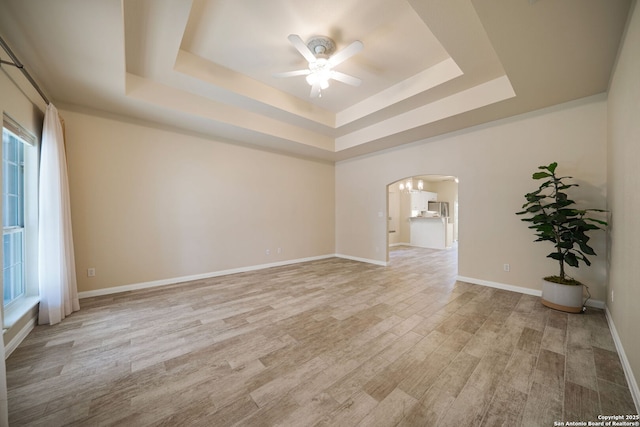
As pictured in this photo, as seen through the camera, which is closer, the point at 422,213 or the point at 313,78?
the point at 313,78

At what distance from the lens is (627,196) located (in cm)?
198

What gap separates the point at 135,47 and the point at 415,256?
7295mm

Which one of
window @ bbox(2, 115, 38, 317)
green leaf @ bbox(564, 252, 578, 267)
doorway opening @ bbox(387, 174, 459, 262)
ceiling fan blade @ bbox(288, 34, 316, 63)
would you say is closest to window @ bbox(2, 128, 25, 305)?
window @ bbox(2, 115, 38, 317)

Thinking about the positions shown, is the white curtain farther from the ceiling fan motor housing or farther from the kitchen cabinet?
the kitchen cabinet

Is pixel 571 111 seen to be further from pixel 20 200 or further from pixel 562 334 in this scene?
pixel 20 200

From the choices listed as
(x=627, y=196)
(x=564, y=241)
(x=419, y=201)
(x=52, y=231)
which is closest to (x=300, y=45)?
(x=627, y=196)

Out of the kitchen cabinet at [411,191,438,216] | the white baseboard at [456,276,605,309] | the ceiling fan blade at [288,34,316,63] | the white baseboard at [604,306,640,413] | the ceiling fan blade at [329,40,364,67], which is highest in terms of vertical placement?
the ceiling fan blade at [288,34,316,63]

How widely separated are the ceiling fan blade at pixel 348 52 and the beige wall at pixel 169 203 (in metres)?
3.03

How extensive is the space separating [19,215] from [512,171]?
6.94 m

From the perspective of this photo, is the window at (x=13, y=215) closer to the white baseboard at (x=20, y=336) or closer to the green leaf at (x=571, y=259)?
the white baseboard at (x=20, y=336)

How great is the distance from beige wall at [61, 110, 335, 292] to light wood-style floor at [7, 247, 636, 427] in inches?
31.1

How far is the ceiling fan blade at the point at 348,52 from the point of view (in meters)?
2.43

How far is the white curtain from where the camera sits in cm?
269

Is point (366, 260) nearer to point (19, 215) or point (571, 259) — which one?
point (571, 259)
